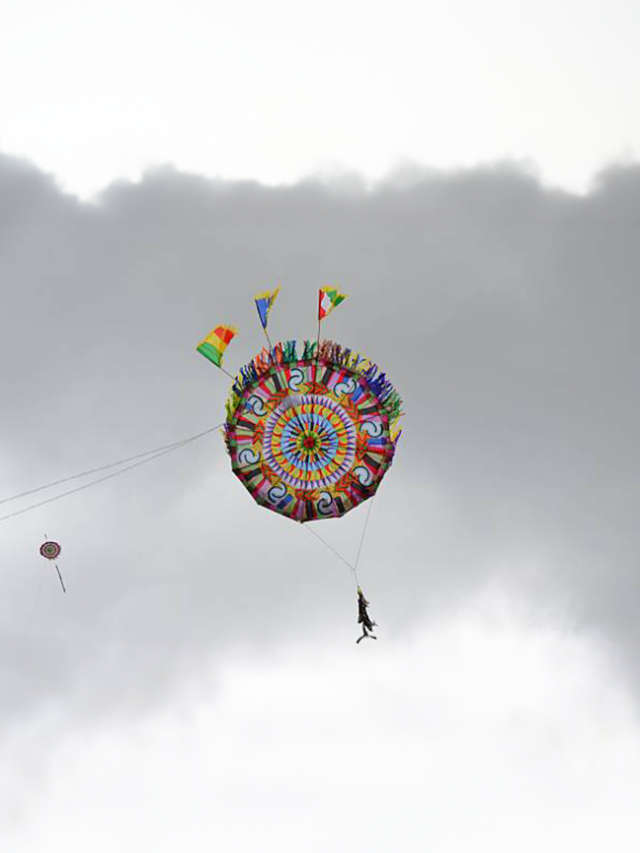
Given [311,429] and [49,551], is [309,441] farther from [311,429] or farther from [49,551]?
[49,551]

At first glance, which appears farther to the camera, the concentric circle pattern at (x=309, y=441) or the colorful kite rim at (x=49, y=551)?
the colorful kite rim at (x=49, y=551)

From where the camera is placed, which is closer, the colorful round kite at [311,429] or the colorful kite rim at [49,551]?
the colorful round kite at [311,429]

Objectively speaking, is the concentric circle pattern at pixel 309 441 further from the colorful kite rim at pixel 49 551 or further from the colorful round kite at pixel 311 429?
the colorful kite rim at pixel 49 551

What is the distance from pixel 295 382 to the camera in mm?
85625

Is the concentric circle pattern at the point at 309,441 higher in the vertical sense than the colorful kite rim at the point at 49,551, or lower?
lower

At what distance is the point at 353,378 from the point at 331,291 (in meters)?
6.78

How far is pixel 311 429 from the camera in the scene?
3413 inches

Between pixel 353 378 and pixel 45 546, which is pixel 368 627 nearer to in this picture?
pixel 353 378

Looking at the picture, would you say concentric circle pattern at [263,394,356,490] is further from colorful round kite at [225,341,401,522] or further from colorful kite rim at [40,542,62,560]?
colorful kite rim at [40,542,62,560]

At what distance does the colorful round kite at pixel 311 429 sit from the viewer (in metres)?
85.2

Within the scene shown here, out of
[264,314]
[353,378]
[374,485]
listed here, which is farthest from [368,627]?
[264,314]

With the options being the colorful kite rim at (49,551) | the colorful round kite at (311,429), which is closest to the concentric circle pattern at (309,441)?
the colorful round kite at (311,429)

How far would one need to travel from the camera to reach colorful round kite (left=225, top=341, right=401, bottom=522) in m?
85.2

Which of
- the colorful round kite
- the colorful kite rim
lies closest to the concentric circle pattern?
the colorful round kite
